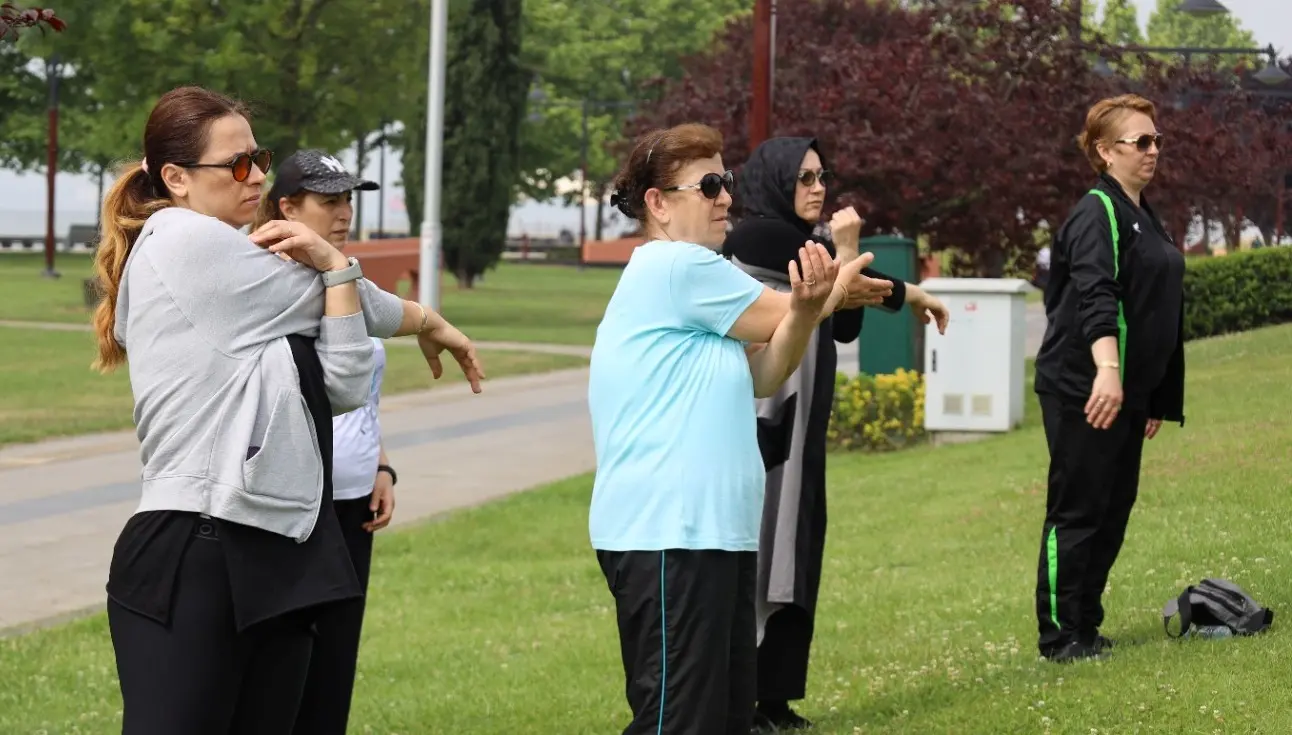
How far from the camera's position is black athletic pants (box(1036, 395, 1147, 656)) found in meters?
6.05

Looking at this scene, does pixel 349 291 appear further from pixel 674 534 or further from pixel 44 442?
pixel 44 442

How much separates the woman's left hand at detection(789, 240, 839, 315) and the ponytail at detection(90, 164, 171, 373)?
1279 millimetres

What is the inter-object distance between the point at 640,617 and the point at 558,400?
15.3 metres

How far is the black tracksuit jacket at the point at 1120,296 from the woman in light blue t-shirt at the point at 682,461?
1927 mm

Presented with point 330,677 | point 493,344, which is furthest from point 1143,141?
point 493,344

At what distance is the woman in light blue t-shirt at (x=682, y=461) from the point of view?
4141 millimetres

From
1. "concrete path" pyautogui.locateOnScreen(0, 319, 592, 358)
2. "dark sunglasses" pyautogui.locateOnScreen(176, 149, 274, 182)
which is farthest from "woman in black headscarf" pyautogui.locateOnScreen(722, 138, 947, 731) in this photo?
"concrete path" pyautogui.locateOnScreen(0, 319, 592, 358)

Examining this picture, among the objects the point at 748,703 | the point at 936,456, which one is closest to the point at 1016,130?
the point at 936,456

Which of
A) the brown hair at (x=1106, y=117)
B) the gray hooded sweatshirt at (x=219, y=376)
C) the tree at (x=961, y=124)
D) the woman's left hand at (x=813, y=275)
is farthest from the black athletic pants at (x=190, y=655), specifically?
the tree at (x=961, y=124)

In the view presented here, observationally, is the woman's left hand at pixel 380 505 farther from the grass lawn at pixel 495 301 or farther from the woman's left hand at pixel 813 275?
the grass lawn at pixel 495 301

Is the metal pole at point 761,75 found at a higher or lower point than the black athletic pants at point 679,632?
higher

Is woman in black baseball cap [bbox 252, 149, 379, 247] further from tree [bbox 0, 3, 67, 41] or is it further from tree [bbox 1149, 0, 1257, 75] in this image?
tree [bbox 1149, 0, 1257, 75]

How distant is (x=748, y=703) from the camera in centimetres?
444

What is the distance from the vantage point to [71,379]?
2081cm
